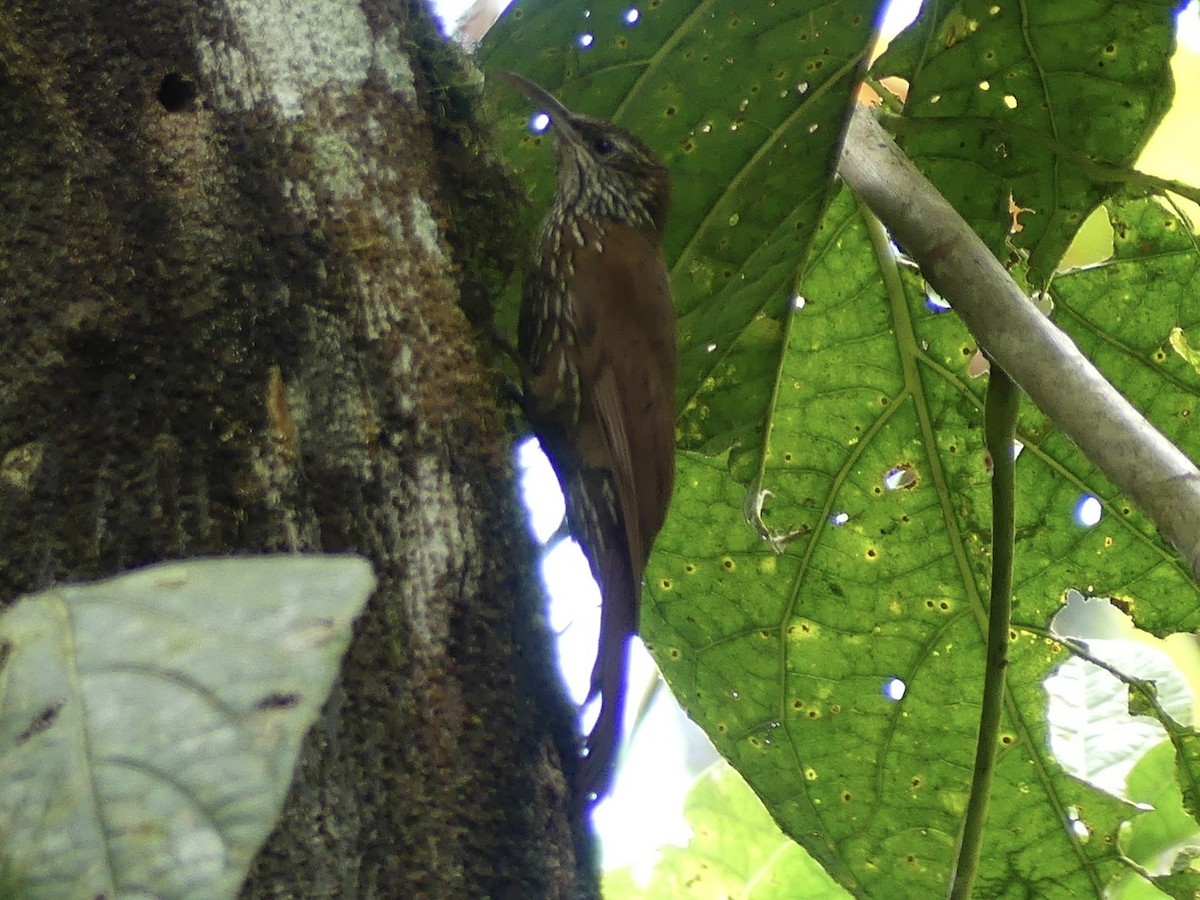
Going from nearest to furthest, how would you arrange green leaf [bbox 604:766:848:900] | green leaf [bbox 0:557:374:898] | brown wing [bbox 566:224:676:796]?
green leaf [bbox 0:557:374:898], brown wing [bbox 566:224:676:796], green leaf [bbox 604:766:848:900]

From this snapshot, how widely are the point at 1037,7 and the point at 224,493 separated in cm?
190

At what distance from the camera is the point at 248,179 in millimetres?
1433

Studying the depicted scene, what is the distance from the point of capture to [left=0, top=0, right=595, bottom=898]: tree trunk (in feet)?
3.85

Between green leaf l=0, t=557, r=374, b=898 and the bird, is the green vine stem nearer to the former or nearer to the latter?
the bird

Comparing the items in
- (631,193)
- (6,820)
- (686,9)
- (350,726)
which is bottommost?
(6,820)

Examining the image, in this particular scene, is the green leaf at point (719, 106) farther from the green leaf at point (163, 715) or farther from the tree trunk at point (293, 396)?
the green leaf at point (163, 715)

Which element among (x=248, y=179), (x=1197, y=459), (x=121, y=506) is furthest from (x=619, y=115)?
(x=121, y=506)

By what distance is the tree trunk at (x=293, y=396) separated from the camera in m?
1.17

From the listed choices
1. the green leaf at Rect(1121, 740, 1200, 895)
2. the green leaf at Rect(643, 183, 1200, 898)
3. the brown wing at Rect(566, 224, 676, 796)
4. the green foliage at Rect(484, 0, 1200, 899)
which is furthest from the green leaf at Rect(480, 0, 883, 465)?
the green leaf at Rect(1121, 740, 1200, 895)

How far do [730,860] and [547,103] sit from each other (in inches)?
84.5

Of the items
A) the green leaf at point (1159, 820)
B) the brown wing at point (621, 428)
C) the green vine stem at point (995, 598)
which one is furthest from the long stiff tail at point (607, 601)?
the green leaf at point (1159, 820)

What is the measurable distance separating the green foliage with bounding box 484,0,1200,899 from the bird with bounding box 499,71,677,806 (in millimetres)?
121

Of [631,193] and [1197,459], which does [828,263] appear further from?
[1197,459]

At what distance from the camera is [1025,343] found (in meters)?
1.93
